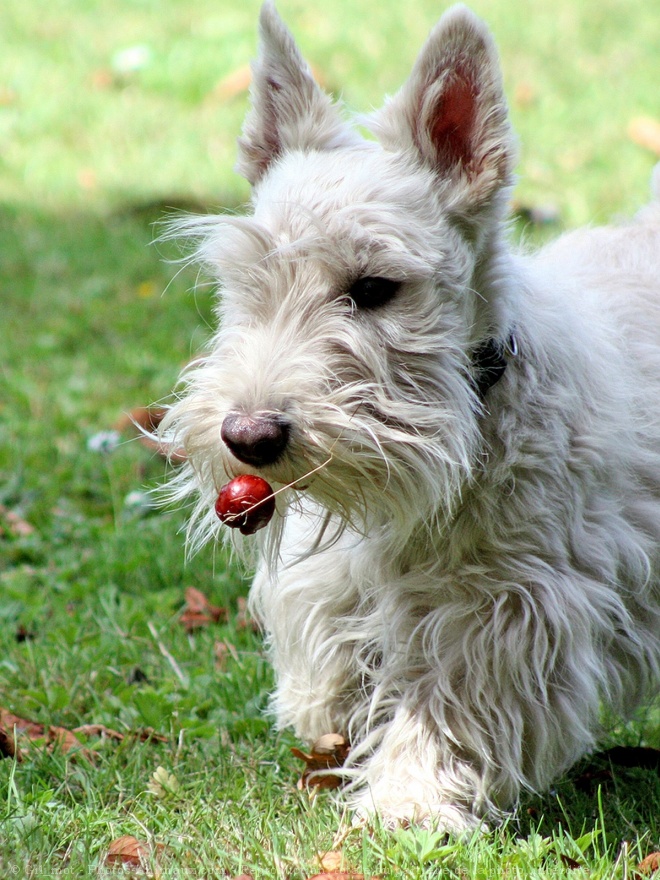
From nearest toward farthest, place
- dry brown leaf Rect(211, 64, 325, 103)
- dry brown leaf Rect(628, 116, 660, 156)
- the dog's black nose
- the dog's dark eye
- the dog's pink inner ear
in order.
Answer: the dog's black nose → the dog's dark eye → the dog's pink inner ear → dry brown leaf Rect(628, 116, 660, 156) → dry brown leaf Rect(211, 64, 325, 103)

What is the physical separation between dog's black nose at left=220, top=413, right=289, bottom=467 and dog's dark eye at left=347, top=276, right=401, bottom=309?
1.31 ft

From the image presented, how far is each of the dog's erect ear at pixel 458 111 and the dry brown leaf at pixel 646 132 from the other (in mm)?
5581

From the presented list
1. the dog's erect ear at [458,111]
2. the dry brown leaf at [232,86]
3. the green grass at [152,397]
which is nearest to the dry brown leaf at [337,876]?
the green grass at [152,397]

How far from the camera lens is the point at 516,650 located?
9.27ft

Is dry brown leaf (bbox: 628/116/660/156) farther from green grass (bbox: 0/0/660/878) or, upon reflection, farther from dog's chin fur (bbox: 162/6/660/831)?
dog's chin fur (bbox: 162/6/660/831)

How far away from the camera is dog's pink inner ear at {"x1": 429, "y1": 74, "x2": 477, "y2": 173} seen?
275 centimetres

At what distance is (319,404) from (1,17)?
9.00 m

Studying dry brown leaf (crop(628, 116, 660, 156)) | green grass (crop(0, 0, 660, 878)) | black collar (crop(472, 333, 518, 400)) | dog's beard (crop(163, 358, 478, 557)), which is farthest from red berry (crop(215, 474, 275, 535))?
dry brown leaf (crop(628, 116, 660, 156))

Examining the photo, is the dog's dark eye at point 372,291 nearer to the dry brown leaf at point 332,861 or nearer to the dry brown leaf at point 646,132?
the dry brown leaf at point 332,861

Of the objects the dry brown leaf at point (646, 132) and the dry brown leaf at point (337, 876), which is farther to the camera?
the dry brown leaf at point (646, 132)

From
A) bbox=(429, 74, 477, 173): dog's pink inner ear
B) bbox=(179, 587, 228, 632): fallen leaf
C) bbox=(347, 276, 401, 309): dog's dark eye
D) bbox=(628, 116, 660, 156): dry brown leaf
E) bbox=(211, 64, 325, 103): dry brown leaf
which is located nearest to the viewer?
bbox=(347, 276, 401, 309): dog's dark eye

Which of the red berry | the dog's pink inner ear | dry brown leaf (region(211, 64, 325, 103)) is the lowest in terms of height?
the red berry

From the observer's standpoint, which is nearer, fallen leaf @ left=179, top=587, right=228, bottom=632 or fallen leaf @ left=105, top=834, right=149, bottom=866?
fallen leaf @ left=105, top=834, right=149, bottom=866

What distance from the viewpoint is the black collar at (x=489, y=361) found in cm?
277
